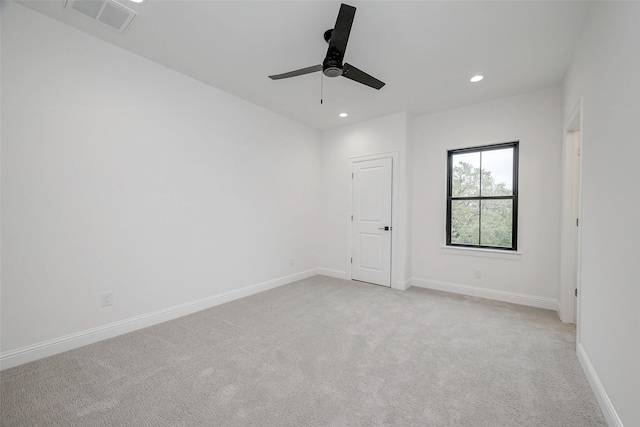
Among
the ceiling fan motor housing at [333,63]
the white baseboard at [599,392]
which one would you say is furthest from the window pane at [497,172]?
the ceiling fan motor housing at [333,63]

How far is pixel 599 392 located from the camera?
1699 mm

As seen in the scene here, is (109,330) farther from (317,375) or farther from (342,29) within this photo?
(342,29)

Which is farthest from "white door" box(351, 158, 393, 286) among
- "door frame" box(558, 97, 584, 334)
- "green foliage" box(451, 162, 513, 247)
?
"door frame" box(558, 97, 584, 334)

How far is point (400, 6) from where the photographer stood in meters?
2.03

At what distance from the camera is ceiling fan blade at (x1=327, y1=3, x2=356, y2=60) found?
1.76 meters

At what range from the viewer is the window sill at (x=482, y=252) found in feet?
11.7

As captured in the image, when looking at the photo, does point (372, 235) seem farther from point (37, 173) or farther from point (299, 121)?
point (37, 173)

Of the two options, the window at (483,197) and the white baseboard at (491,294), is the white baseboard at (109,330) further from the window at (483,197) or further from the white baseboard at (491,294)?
the window at (483,197)

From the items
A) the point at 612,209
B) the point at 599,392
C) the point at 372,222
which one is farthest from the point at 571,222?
the point at 372,222

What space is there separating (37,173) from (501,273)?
510cm

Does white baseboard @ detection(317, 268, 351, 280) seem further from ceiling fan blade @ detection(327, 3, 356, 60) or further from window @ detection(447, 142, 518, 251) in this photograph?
ceiling fan blade @ detection(327, 3, 356, 60)

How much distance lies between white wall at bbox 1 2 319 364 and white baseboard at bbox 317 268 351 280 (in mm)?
1472


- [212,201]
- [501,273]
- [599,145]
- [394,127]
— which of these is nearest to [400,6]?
[599,145]

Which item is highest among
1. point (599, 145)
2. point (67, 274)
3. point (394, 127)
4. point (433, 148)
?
point (394, 127)
